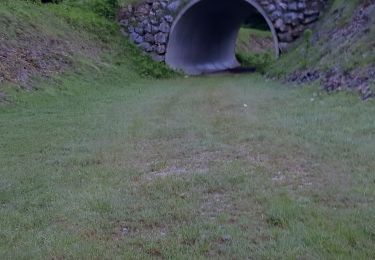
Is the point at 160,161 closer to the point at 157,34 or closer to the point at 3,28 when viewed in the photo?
the point at 3,28

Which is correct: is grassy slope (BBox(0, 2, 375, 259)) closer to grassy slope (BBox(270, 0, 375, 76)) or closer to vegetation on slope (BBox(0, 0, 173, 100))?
grassy slope (BBox(270, 0, 375, 76))

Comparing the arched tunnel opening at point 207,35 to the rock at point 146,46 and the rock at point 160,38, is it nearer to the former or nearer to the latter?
the rock at point 160,38

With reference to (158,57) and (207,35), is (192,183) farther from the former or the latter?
(207,35)

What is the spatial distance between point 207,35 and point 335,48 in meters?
14.2

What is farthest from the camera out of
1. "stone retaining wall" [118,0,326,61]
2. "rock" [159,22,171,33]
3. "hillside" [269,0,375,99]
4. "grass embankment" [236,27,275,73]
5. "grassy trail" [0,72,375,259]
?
"grass embankment" [236,27,275,73]

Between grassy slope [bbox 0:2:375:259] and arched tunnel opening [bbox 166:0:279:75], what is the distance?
12.4 m

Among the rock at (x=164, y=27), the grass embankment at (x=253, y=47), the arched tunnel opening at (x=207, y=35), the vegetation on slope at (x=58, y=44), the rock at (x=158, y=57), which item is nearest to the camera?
the vegetation on slope at (x=58, y=44)

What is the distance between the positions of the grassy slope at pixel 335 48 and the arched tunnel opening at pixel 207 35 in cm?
385

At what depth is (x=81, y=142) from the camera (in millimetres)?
8953

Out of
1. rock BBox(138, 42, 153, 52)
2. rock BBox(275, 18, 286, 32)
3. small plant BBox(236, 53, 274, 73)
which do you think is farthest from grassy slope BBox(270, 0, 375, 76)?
small plant BBox(236, 53, 274, 73)

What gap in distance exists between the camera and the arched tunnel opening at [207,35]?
81.6 feet

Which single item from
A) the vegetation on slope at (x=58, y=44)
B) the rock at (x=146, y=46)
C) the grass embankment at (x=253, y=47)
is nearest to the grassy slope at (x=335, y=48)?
the vegetation on slope at (x=58, y=44)

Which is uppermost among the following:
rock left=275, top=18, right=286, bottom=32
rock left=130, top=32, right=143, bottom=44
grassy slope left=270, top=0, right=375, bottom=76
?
grassy slope left=270, top=0, right=375, bottom=76

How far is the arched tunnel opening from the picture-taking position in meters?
24.9
